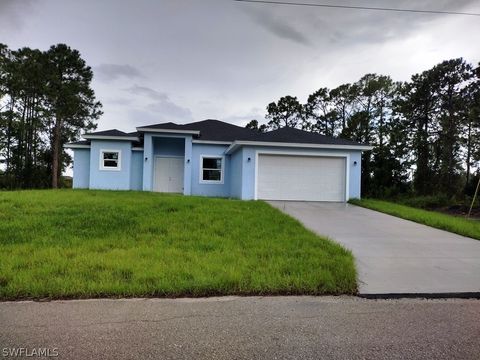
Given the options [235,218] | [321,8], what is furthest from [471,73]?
[235,218]

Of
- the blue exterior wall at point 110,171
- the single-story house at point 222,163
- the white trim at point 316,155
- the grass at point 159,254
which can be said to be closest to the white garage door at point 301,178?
the single-story house at point 222,163

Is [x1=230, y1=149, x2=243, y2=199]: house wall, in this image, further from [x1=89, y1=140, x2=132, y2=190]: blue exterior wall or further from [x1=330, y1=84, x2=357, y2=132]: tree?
[x1=330, y1=84, x2=357, y2=132]: tree

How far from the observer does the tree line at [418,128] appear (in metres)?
23.0

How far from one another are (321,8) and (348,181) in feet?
24.5

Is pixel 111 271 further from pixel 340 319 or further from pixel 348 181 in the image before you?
pixel 348 181

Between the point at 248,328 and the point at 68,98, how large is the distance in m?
26.9

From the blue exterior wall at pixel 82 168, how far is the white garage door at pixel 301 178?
31.5 feet

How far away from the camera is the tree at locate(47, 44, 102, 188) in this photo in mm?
25531

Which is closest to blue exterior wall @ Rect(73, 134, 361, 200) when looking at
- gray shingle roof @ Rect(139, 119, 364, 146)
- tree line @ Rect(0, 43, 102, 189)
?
gray shingle roof @ Rect(139, 119, 364, 146)

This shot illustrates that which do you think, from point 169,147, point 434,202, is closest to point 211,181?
point 169,147

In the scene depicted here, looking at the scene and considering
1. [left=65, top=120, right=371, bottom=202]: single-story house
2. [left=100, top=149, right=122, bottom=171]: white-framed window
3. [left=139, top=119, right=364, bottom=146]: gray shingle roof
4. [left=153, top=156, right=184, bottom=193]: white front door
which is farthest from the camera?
[left=153, top=156, right=184, bottom=193]: white front door

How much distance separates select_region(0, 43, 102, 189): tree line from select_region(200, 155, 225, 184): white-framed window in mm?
14477

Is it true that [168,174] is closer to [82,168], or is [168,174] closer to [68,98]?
[82,168]

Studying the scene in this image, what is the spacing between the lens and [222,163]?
17688mm
